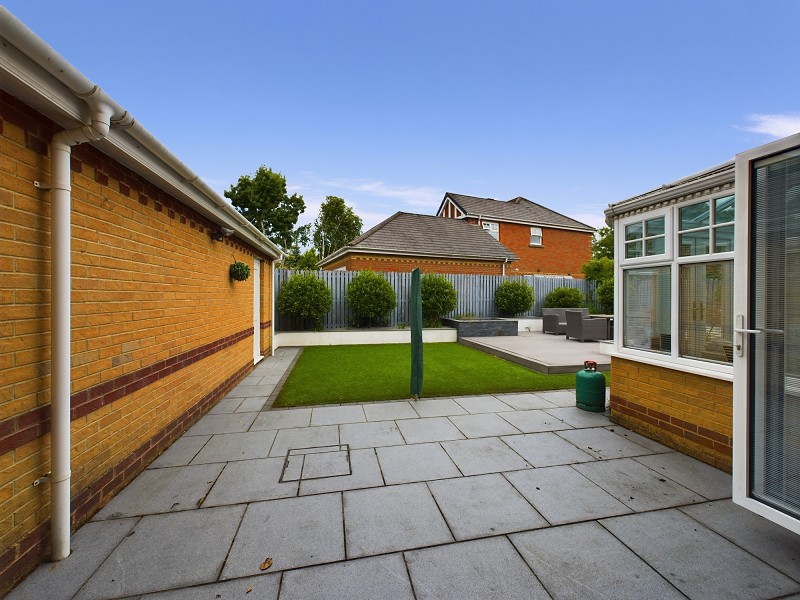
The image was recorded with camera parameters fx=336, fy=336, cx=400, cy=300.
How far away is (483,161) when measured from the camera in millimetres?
15836

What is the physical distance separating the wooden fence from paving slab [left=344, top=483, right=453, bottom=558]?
9.15 metres

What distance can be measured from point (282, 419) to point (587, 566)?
11.7ft

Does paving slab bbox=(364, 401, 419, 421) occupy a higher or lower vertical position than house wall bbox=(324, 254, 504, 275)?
lower

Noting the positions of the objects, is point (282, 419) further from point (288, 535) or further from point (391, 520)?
point (391, 520)

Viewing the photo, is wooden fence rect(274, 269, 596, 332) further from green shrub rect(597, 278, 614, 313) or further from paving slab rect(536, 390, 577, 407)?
paving slab rect(536, 390, 577, 407)

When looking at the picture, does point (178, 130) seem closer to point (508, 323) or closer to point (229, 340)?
point (229, 340)

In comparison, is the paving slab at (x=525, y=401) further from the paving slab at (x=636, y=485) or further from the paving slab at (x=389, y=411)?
the paving slab at (x=636, y=485)

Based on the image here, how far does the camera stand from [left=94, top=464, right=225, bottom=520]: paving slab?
96.2 inches

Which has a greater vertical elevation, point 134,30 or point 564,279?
point 134,30

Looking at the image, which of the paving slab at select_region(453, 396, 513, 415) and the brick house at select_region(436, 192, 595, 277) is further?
the brick house at select_region(436, 192, 595, 277)

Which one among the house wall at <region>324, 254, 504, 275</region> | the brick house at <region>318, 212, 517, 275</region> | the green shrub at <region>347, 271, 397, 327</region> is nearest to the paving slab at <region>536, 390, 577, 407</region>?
the green shrub at <region>347, 271, 397, 327</region>

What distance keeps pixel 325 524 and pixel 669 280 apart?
3998 millimetres

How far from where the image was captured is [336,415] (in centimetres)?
452

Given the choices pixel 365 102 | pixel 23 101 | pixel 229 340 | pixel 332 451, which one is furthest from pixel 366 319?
pixel 23 101
